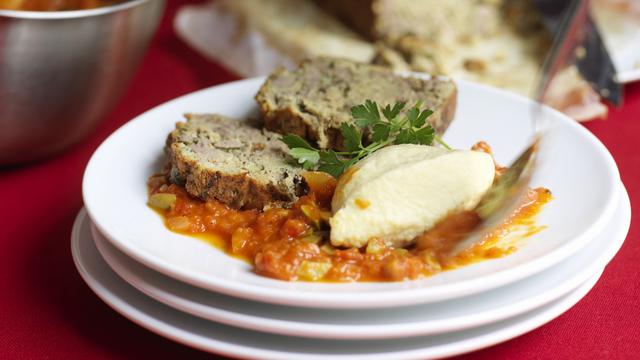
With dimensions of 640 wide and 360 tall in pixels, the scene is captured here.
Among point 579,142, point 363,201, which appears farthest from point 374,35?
point 363,201

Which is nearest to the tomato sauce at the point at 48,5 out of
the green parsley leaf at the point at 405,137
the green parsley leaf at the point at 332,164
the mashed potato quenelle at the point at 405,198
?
the green parsley leaf at the point at 332,164

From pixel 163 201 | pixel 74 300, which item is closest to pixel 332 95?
pixel 163 201

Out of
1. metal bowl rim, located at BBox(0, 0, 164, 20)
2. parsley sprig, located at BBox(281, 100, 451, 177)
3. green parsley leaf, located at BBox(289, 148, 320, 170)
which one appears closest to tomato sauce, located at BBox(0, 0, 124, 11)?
metal bowl rim, located at BBox(0, 0, 164, 20)

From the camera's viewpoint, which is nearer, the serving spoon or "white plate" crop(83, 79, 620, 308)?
"white plate" crop(83, 79, 620, 308)

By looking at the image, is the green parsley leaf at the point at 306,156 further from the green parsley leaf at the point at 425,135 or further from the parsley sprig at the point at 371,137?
the green parsley leaf at the point at 425,135

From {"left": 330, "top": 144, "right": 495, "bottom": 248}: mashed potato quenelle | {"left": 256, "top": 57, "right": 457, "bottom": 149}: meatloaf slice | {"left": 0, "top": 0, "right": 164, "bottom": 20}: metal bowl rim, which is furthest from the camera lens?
{"left": 0, "top": 0, "right": 164, "bottom": 20}: metal bowl rim

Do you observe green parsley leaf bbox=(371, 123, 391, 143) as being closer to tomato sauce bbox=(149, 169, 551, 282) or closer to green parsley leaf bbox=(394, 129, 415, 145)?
green parsley leaf bbox=(394, 129, 415, 145)

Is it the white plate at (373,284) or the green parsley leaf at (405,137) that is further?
the green parsley leaf at (405,137)
